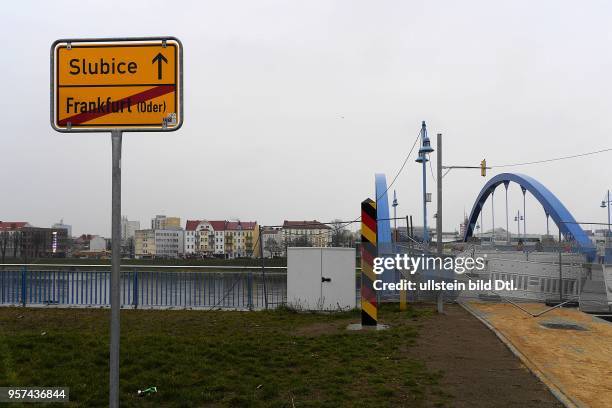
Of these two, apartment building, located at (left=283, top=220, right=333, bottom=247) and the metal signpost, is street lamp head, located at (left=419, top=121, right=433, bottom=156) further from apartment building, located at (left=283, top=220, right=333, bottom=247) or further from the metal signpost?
the metal signpost

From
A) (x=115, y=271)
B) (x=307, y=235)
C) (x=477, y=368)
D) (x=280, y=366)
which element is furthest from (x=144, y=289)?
(x=115, y=271)

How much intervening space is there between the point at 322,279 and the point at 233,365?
237 inches

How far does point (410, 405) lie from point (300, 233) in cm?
1038

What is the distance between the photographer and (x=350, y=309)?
12289mm

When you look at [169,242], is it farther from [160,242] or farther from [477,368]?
[477,368]

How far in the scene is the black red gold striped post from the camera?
31.6 feet

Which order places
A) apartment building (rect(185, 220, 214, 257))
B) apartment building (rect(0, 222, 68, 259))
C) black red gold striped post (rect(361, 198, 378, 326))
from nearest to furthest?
black red gold striped post (rect(361, 198, 378, 326))
apartment building (rect(0, 222, 68, 259))
apartment building (rect(185, 220, 214, 257))

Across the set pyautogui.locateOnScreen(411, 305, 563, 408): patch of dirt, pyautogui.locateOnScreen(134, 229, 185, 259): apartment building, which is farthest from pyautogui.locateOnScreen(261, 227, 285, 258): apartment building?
pyautogui.locateOnScreen(134, 229, 185, 259): apartment building

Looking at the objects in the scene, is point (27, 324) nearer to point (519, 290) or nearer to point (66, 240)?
point (519, 290)

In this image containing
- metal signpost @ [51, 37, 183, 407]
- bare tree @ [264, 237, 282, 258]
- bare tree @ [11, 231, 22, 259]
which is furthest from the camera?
bare tree @ [11, 231, 22, 259]

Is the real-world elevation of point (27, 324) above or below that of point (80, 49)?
below

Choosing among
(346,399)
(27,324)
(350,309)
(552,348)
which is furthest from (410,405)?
(27,324)

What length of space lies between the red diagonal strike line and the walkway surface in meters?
5.18

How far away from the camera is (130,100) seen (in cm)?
290
